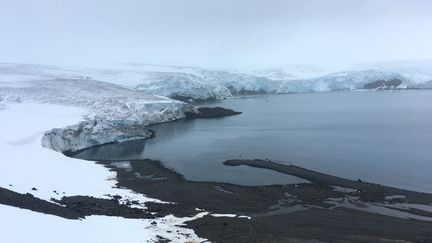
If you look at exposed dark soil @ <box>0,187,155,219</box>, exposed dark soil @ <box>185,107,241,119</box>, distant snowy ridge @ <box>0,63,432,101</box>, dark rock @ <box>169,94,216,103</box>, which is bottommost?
exposed dark soil @ <box>0,187,155,219</box>

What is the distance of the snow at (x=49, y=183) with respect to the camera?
1689 centimetres

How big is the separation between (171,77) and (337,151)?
68285 millimetres

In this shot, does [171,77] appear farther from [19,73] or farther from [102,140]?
[102,140]

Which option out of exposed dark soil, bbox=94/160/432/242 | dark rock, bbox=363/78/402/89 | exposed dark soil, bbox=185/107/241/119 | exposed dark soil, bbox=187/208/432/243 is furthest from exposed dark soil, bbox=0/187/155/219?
dark rock, bbox=363/78/402/89

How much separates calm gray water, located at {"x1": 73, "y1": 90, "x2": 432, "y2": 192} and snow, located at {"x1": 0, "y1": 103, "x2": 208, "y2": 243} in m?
6.61

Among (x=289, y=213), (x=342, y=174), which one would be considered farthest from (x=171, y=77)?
(x=289, y=213)

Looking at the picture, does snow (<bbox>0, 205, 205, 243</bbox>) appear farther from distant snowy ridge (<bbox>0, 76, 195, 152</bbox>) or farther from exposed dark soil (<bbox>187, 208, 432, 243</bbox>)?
distant snowy ridge (<bbox>0, 76, 195, 152</bbox>)

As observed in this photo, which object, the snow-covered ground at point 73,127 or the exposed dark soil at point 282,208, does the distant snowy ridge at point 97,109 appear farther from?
the exposed dark soil at point 282,208

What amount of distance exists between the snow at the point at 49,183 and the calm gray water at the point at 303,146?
6.61 m

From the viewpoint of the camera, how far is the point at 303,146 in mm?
46875

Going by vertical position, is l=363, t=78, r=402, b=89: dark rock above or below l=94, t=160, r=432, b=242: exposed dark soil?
above

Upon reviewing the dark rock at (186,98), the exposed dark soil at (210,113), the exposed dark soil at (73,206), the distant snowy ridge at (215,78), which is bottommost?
the exposed dark soil at (73,206)

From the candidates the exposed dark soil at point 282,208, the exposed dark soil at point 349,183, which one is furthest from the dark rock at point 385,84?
the exposed dark soil at point 282,208

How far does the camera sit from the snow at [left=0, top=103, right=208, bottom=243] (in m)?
16.9
